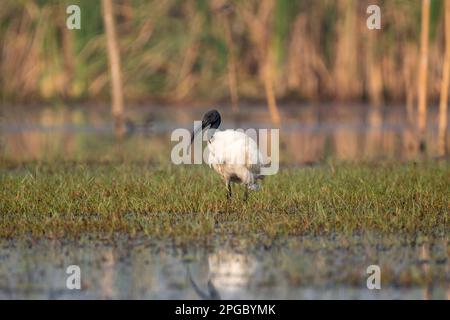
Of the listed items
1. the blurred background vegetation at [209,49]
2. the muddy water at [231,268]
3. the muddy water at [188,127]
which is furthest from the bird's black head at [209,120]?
the blurred background vegetation at [209,49]

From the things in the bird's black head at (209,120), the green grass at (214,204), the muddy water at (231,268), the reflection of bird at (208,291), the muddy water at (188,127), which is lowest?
the reflection of bird at (208,291)

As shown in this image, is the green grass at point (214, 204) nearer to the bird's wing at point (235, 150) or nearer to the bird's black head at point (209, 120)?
the bird's wing at point (235, 150)

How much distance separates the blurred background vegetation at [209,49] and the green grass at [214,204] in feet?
35.0

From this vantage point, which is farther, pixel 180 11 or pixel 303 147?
pixel 180 11

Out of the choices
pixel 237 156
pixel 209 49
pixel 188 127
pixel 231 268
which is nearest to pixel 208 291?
pixel 231 268

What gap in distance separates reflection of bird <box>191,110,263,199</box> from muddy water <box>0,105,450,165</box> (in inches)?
152

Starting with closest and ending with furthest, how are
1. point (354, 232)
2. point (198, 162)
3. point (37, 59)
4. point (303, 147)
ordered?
1. point (354, 232)
2. point (198, 162)
3. point (303, 147)
4. point (37, 59)

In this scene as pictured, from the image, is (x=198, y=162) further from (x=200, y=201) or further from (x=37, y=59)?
(x=37, y=59)

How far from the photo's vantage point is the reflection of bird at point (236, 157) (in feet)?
29.1

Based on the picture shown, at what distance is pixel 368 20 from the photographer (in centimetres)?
2045

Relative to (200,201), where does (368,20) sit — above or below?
above

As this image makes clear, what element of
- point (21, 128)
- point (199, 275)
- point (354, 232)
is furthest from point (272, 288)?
point (21, 128)

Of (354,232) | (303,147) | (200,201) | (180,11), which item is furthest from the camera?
(180,11)

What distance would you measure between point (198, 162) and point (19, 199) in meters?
4.22
